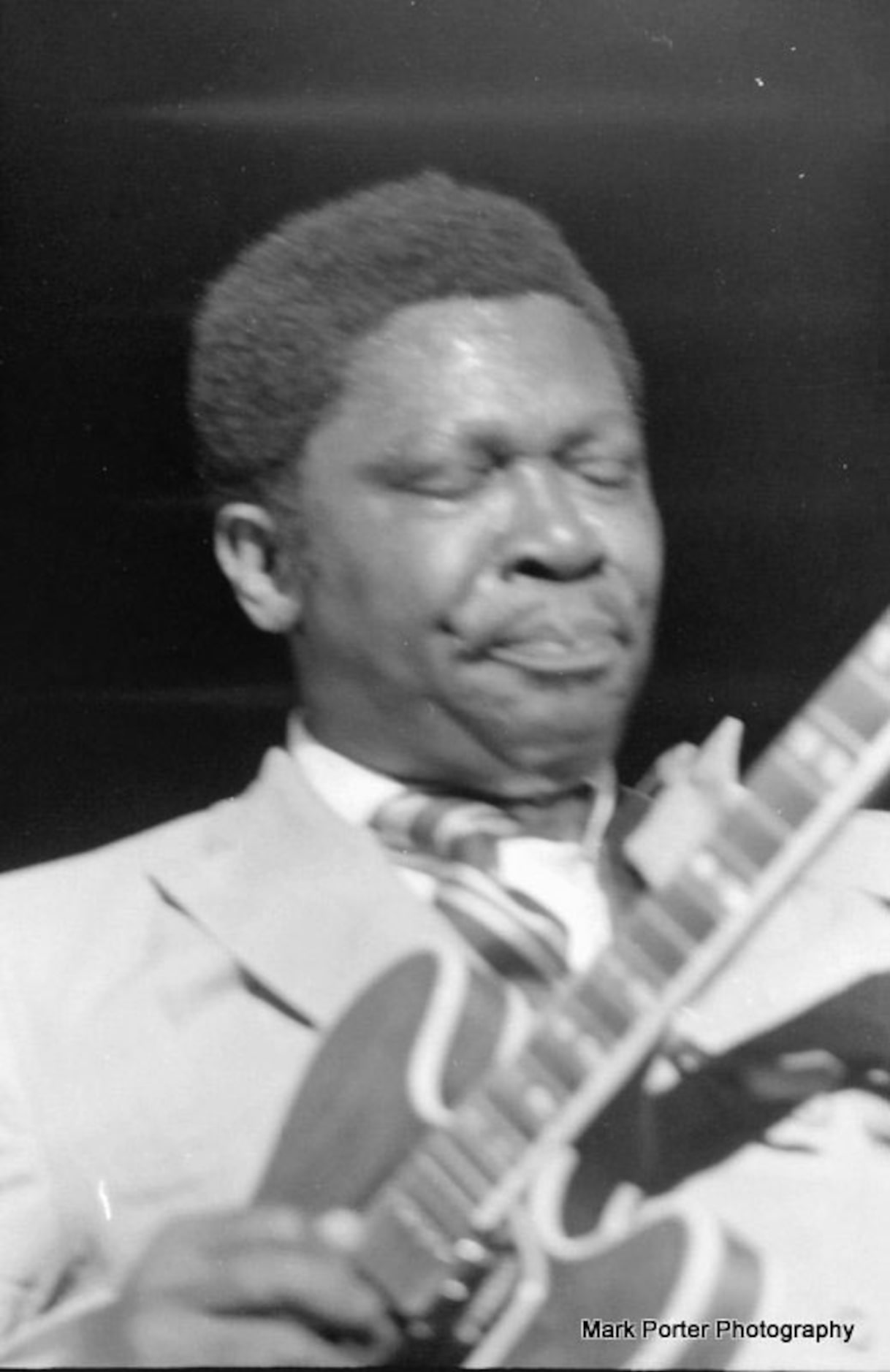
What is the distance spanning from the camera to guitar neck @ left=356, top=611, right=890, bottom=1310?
46.3 inches

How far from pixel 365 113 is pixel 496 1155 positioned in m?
0.76

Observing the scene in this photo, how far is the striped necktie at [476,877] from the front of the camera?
130cm

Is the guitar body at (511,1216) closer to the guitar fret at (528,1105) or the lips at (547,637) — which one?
the guitar fret at (528,1105)

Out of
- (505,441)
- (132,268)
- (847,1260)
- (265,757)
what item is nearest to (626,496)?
(505,441)

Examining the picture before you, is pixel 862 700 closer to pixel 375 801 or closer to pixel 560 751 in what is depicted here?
pixel 560 751

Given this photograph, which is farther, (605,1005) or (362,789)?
(362,789)

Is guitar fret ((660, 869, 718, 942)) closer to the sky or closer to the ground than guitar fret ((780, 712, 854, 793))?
closer to the ground

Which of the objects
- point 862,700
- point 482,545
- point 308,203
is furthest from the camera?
point 308,203

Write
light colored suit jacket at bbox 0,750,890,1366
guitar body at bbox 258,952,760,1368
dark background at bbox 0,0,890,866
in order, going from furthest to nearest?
1. dark background at bbox 0,0,890,866
2. light colored suit jacket at bbox 0,750,890,1366
3. guitar body at bbox 258,952,760,1368

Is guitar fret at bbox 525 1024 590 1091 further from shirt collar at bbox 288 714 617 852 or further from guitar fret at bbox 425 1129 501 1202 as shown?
shirt collar at bbox 288 714 617 852

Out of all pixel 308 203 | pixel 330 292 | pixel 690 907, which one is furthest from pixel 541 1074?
pixel 308 203

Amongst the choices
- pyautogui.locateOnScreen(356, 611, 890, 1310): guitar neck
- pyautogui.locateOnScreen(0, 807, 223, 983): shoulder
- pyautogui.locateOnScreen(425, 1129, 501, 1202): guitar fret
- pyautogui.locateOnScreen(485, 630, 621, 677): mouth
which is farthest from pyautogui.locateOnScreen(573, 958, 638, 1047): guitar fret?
pyautogui.locateOnScreen(0, 807, 223, 983): shoulder

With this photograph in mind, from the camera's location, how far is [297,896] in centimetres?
134

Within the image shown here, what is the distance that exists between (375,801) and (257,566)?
19cm
